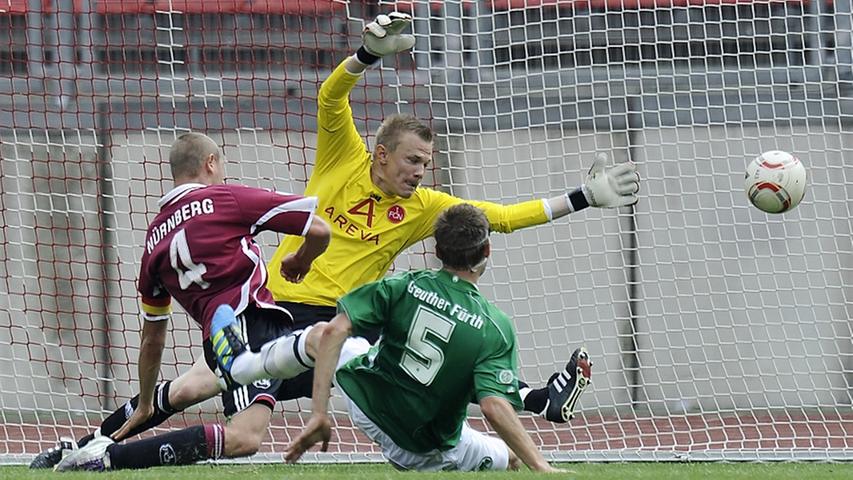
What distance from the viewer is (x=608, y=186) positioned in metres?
6.19

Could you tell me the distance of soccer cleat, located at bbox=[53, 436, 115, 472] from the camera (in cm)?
516

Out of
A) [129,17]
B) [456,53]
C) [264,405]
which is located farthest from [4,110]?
[264,405]

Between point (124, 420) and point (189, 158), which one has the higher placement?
point (189, 158)

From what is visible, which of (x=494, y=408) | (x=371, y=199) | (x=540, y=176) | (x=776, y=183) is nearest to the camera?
(x=494, y=408)

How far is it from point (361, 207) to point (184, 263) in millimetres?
1223

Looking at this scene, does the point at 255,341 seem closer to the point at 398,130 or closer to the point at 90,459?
the point at 90,459

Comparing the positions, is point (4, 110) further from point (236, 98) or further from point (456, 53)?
point (456, 53)

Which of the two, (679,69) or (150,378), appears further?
(679,69)

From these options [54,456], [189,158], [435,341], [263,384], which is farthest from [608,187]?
[54,456]

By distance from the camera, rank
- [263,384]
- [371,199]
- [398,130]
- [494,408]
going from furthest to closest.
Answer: [371,199], [398,130], [263,384], [494,408]

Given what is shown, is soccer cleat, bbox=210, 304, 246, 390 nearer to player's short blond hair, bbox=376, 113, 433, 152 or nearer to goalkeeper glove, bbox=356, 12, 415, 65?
player's short blond hair, bbox=376, 113, 433, 152

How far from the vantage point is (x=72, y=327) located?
28.6 ft

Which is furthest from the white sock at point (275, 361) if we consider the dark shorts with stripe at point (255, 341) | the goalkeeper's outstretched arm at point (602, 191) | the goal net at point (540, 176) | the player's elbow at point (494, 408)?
the goal net at point (540, 176)

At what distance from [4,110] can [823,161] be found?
197 inches
